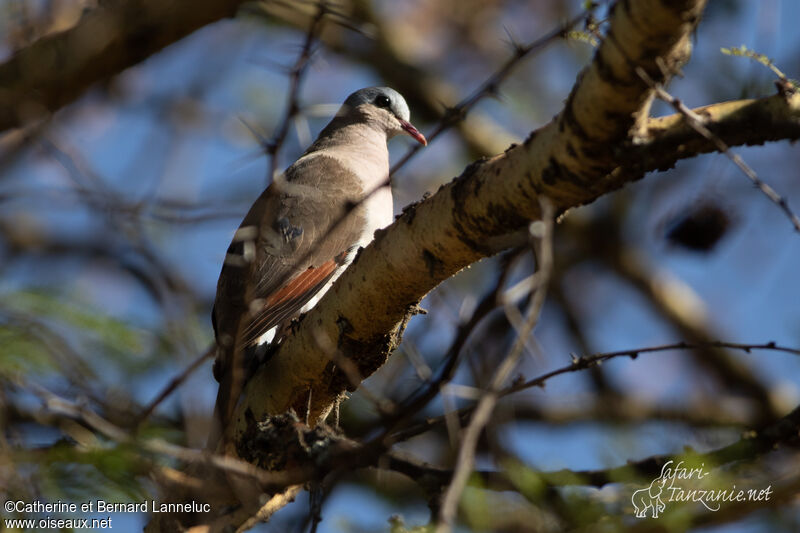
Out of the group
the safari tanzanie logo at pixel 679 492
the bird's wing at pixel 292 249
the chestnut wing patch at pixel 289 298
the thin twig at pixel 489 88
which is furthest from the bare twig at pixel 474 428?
the chestnut wing patch at pixel 289 298

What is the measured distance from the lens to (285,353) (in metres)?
3.25

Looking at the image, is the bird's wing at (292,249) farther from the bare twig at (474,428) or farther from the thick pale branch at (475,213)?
the bare twig at (474,428)

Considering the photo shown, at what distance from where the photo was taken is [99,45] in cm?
396

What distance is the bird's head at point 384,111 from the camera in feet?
18.2

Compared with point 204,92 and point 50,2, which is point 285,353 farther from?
point 204,92

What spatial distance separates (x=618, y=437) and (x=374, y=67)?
416 cm

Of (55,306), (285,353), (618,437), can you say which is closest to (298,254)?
(285,353)

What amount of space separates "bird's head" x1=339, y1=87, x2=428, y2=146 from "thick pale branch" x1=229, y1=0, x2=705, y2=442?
2551 mm

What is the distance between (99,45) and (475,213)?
2298 mm

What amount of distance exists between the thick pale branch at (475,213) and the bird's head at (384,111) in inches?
100

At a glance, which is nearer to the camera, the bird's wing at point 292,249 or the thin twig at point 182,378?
the thin twig at point 182,378

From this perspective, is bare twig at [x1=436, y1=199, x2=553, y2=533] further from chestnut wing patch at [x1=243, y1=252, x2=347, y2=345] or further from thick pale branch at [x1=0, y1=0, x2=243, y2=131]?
thick pale branch at [x1=0, y1=0, x2=243, y2=131]

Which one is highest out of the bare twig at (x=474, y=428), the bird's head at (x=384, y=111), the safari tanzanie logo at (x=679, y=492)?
the bird's head at (x=384, y=111)

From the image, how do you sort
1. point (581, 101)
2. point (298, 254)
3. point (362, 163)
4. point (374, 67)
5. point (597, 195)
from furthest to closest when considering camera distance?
point (374, 67)
point (362, 163)
point (298, 254)
point (597, 195)
point (581, 101)
